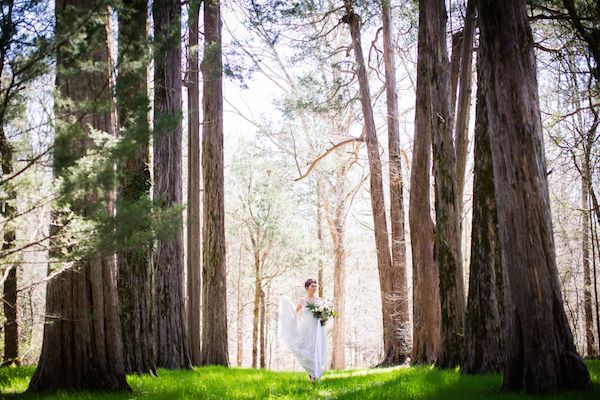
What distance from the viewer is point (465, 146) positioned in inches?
408

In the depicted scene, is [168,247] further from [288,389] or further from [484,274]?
[484,274]

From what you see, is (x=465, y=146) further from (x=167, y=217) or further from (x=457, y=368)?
(x=167, y=217)

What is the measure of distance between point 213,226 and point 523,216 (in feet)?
26.0

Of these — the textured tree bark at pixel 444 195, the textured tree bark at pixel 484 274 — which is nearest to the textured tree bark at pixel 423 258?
the textured tree bark at pixel 444 195

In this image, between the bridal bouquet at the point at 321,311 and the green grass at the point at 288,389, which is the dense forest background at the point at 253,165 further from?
the bridal bouquet at the point at 321,311

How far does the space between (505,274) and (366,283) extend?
33011 millimetres

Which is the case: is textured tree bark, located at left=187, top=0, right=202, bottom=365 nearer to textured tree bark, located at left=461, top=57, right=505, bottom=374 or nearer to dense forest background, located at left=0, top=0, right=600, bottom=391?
dense forest background, located at left=0, top=0, right=600, bottom=391

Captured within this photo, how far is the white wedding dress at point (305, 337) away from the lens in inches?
347

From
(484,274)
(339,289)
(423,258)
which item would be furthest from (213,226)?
(339,289)

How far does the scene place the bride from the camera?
8820 mm

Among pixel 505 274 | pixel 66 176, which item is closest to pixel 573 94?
pixel 505 274

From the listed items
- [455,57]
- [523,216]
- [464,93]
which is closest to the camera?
[523,216]

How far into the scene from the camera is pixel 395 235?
46.5 feet

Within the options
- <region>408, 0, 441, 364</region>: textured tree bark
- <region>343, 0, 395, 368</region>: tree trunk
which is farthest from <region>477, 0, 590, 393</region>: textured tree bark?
<region>343, 0, 395, 368</region>: tree trunk
